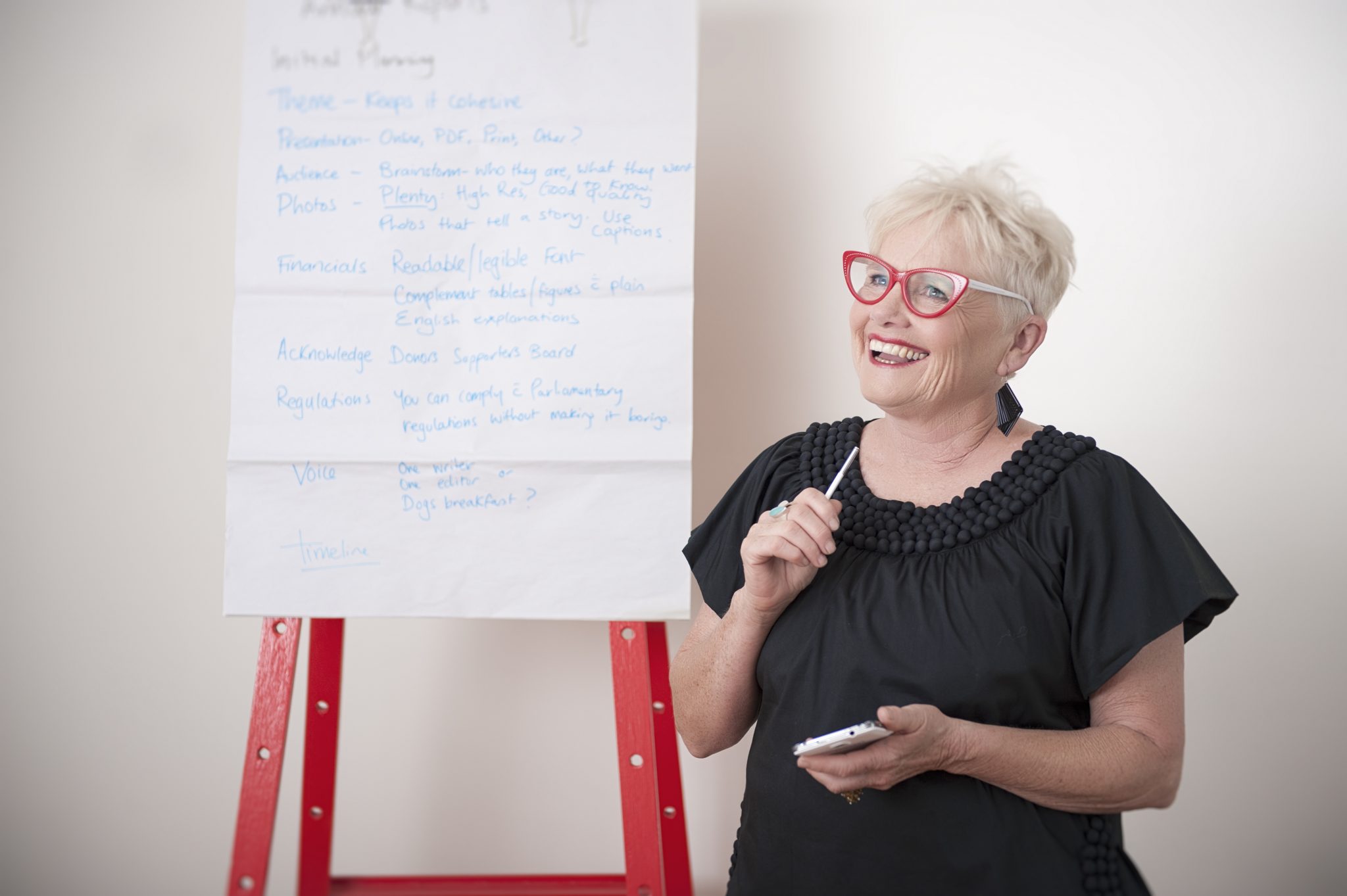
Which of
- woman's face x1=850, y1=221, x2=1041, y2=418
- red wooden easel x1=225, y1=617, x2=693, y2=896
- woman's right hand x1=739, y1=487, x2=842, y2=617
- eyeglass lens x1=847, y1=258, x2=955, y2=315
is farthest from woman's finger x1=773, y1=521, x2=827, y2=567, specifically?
red wooden easel x1=225, y1=617, x2=693, y2=896

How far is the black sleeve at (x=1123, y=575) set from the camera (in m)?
1.13

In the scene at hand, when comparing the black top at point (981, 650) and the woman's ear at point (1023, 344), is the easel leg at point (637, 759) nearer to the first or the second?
the black top at point (981, 650)

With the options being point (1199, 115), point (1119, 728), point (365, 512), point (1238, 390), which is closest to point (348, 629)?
point (365, 512)

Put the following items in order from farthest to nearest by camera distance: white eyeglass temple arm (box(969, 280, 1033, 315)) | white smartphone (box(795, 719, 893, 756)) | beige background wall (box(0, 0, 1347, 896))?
beige background wall (box(0, 0, 1347, 896)) < white eyeglass temple arm (box(969, 280, 1033, 315)) < white smartphone (box(795, 719, 893, 756))

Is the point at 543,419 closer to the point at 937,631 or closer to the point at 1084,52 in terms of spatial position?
the point at 937,631

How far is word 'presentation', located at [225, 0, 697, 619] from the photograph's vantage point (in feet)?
5.76

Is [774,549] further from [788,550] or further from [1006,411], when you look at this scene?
[1006,411]

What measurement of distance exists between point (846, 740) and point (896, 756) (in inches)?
3.2

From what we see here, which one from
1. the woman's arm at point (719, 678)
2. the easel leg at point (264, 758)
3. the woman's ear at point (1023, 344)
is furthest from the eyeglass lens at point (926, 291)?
the easel leg at point (264, 758)

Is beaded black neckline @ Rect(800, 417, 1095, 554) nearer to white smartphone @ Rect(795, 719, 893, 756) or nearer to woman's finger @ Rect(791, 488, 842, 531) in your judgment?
woman's finger @ Rect(791, 488, 842, 531)

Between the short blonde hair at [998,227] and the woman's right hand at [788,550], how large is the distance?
1.17 ft

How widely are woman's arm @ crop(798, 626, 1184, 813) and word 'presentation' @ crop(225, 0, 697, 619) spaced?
2.31ft

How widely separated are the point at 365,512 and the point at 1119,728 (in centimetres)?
122

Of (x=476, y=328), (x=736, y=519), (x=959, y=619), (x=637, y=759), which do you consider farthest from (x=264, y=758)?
(x=959, y=619)
